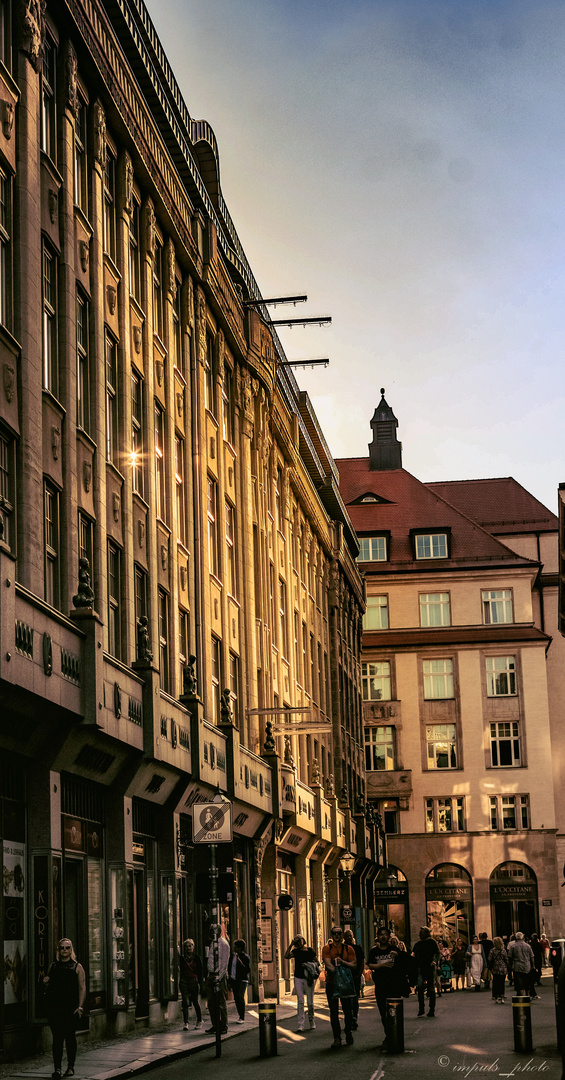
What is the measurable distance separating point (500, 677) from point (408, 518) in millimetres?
11382

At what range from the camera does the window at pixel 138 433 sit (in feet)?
93.2

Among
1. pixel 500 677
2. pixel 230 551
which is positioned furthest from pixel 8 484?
pixel 500 677

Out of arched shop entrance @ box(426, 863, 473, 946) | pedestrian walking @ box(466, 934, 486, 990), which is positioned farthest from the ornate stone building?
arched shop entrance @ box(426, 863, 473, 946)

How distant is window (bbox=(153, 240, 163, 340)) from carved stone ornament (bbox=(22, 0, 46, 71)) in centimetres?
869

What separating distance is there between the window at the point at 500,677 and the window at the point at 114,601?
178 feet

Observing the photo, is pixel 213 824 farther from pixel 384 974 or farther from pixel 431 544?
pixel 431 544

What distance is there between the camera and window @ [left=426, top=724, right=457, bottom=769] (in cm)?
7775

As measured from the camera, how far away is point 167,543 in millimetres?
30531

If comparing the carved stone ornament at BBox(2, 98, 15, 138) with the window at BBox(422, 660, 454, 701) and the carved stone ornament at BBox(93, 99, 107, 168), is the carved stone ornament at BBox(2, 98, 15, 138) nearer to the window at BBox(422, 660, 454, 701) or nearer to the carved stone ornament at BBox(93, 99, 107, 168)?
the carved stone ornament at BBox(93, 99, 107, 168)

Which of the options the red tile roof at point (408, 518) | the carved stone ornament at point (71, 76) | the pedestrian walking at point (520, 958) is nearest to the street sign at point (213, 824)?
the carved stone ornament at point (71, 76)

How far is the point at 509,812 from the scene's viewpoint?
76.6 m

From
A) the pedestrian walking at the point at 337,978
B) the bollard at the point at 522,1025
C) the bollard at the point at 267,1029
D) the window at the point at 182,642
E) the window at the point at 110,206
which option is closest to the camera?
the bollard at the point at 522,1025

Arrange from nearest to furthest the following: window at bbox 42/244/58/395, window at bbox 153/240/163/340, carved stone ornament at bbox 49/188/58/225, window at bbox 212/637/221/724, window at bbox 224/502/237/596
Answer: window at bbox 42/244/58/395 → carved stone ornament at bbox 49/188/58/225 → window at bbox 153/240/163/340 → window at bbox 212/637/221/724 → window at bbox 224/502/237/596

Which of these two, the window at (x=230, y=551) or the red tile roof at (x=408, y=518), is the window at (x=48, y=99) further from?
the red tile roof at (x=408, y=518)
